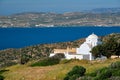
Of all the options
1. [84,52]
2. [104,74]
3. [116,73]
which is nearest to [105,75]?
[104,74]

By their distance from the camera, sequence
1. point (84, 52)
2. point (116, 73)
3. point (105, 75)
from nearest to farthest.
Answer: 1. point (105, 75)
2. point (116, 73)
3. point (84, 52)

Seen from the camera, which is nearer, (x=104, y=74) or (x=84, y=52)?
(x=104, y=74)

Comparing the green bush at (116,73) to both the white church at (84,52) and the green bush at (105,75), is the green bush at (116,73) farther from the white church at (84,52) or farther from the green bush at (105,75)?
the white church at (84,52)

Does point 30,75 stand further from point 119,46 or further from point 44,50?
point 44,50

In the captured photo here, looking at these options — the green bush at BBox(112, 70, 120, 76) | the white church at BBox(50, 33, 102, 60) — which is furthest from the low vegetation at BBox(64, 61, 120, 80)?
the white church at BBox(50, 33, 102, 60)

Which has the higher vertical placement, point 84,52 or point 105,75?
point 105,75

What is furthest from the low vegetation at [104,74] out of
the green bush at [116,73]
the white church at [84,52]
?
the white church at [84,52]

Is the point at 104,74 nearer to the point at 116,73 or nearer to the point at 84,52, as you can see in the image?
the point at 116,73

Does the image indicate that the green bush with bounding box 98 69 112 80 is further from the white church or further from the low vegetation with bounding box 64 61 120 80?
the white church

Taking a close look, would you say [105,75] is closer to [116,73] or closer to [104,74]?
[104,74]

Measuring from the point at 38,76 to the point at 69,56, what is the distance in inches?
1141

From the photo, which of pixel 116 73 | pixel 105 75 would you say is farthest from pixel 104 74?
pixel 116 73

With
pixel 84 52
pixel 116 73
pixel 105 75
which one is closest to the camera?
pixel 105 75

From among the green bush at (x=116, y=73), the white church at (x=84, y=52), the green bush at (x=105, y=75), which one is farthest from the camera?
the white church at (x=84, y=52)
